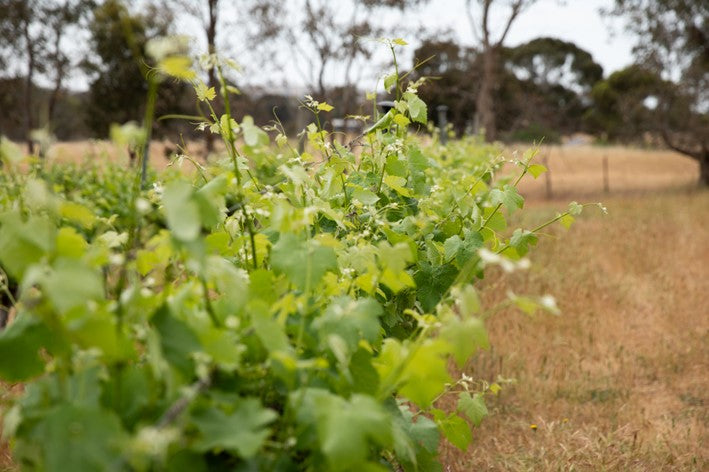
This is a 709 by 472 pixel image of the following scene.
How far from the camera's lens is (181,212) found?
3.05 feet

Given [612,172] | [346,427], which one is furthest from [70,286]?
[612,172]

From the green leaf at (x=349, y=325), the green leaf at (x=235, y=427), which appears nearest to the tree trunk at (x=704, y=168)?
the green leaf at (x=349, y=325)

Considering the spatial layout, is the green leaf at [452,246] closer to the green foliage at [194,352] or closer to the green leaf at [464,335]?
the green foliage at [194,352]

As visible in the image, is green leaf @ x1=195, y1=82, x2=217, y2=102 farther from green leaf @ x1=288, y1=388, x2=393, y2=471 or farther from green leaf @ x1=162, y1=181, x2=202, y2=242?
green leaf @ x1=288, y1=388, x2=393, y2=471

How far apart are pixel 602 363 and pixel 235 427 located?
3.74 m

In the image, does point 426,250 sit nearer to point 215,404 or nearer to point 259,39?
point 215,404

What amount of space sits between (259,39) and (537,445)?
631 inches

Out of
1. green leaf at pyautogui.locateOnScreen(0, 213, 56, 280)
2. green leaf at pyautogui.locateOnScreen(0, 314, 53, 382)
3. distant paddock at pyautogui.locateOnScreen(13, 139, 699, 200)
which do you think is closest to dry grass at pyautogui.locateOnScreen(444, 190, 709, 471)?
green leaf at pyautogui.locateOnScreen(0, 314, 53, 382)

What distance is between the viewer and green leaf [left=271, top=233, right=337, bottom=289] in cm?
133

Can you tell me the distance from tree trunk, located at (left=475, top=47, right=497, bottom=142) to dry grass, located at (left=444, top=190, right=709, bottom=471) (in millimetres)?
9640

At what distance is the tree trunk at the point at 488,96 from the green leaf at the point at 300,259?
1551 cm

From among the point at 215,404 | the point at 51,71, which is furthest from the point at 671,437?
the point at 51,71

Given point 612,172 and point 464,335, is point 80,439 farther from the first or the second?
point 612,172

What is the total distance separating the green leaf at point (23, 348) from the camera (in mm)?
1008
